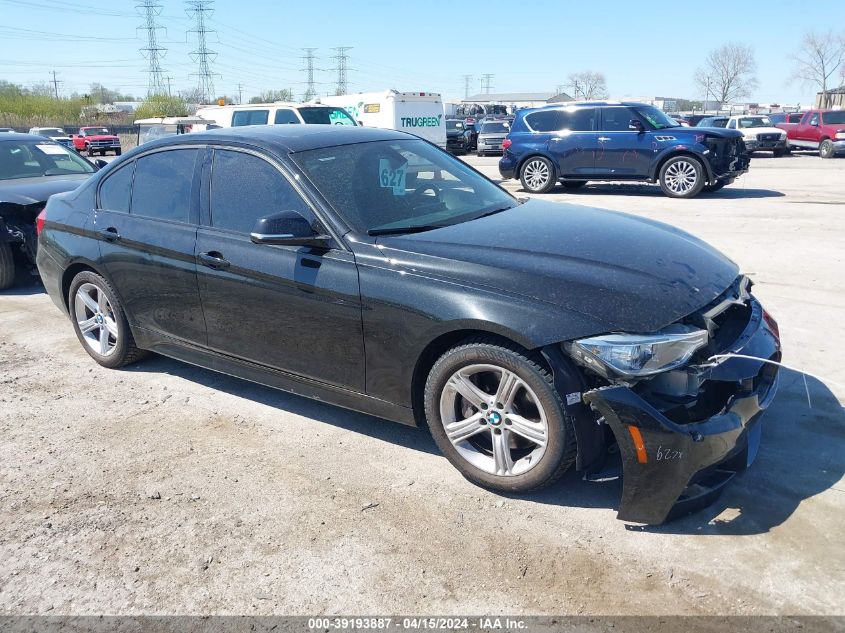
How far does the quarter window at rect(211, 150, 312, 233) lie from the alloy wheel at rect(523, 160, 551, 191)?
11.5 m

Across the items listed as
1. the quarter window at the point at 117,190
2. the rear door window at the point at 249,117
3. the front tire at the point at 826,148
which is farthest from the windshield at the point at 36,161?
the front tire at the point at 826,148

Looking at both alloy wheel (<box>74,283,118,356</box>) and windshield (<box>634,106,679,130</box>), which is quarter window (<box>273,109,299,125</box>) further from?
alloy wheel (<box>74,283,118,356</box>)

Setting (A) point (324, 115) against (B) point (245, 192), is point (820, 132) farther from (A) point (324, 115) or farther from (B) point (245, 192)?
(B) point (245, 192)

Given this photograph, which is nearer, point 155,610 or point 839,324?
point 155,610

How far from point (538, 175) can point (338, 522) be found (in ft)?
42.3

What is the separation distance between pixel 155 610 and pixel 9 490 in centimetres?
143

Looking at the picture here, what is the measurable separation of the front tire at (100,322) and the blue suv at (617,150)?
440 inches

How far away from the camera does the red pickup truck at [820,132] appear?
2486 cm

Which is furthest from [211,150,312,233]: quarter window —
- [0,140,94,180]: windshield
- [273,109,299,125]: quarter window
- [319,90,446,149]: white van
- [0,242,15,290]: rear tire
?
[319,90,446,149]: white van

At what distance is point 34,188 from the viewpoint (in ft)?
25.1

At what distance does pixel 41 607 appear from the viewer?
2734mm

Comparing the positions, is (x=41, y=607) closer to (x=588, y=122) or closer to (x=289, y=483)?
(x=289, y=483)

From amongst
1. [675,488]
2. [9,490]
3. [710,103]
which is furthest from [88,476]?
[710,103]

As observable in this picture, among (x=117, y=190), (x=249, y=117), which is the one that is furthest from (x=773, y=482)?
(x=249, y=117)
